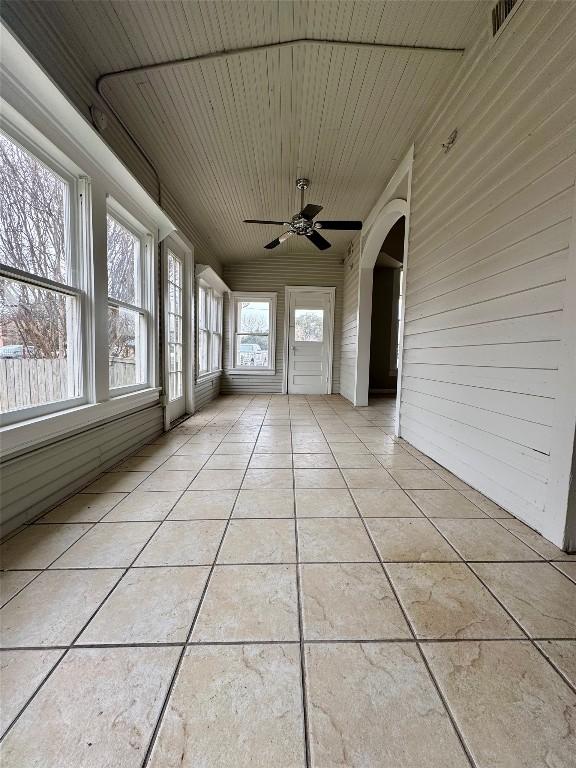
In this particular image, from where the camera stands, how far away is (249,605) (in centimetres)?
112

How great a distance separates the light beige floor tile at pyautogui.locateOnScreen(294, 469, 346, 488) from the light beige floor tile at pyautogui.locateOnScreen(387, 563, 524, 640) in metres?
0.83

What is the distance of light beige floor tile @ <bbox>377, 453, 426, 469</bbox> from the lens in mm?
2520

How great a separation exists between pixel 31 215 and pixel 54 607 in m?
1.92

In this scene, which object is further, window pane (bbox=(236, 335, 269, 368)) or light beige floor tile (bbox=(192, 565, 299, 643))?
window pane (bbox=(236, 335, 269, 368))

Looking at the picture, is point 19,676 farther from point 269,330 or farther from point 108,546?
point 269,330

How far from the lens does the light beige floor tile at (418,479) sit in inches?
84.6

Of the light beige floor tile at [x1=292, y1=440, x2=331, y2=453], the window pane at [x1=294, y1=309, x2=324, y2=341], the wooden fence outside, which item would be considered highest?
the window pane at [x1=294, y1=309, x2=324, y2=341]

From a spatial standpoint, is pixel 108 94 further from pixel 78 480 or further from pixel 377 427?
pixel 377 427

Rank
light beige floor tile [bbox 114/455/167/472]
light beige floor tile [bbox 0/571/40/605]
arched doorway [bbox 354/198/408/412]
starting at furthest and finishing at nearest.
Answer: arched doorway [bbox 354/198/408/412] → light beige floor tile [bbox 114/455/167/472] → light beige floor tile [bbox 0/571/40/605]

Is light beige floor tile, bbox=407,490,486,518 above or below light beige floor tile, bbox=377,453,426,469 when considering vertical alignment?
below

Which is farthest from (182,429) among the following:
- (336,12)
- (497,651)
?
(336,12)

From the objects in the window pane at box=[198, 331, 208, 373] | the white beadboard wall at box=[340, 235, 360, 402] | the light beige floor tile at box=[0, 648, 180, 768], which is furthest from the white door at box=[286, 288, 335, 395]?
the light beige floor tile at box=[0, 648, 180, 768]

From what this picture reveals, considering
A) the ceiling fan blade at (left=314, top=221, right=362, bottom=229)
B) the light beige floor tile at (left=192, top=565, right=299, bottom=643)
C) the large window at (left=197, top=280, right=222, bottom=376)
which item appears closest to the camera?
the light beige floor tile at (left=192, top=565, right=299, bottom=643)

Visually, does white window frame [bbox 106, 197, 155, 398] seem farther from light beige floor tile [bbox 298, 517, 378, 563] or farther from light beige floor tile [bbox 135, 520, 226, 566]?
light beige floor tile [bbox 298, 517, 378, 563]
